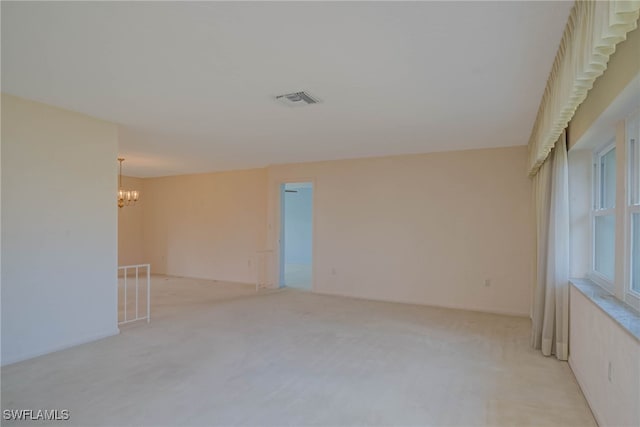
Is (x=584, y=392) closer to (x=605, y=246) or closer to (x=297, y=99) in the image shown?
(x=605, y=246)

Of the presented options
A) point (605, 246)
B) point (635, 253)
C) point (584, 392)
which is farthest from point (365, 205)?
point (635, 253)

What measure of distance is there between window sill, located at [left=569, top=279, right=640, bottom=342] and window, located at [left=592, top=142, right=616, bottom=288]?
11 cm

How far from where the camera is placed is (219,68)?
8.84ft

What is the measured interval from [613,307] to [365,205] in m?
4.30

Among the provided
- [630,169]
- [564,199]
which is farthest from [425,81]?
[564,199]

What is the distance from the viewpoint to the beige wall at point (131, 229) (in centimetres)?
900

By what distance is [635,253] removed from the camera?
2.33 metres

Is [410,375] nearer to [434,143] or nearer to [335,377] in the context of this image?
[335,377]

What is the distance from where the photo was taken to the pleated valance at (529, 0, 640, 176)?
1.27 meters

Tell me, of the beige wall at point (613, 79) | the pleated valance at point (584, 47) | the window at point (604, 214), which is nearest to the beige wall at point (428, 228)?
the window at point (604, 214)

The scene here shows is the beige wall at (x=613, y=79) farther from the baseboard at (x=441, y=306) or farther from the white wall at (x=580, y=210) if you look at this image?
the baseboard at (x=441, y=306)

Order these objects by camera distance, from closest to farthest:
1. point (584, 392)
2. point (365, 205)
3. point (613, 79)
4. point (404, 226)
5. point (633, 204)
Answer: point (613, 79), point (633, 204), point (584, 392), point (404, 226), point (365, 205)

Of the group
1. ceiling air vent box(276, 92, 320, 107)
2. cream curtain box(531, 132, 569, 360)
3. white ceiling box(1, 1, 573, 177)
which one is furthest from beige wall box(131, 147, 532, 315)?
ceiling air vent box(276, 92, 320, 107)

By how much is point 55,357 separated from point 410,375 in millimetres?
3355
